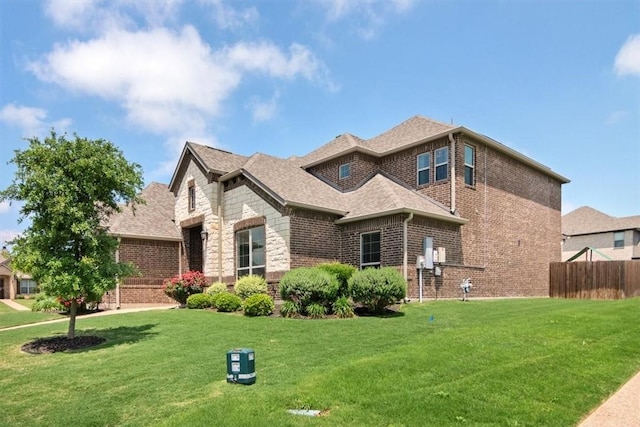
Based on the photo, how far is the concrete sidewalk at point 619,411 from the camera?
5.24m

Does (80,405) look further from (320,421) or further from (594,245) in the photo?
(594,245)

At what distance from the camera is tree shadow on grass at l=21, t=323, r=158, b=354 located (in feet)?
34.7

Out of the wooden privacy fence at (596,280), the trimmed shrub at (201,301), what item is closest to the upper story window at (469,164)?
the wooden privacy fence at (596,280)

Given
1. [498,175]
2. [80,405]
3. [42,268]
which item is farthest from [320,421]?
[498,175]

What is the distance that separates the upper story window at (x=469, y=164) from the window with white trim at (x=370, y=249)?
4.91 m

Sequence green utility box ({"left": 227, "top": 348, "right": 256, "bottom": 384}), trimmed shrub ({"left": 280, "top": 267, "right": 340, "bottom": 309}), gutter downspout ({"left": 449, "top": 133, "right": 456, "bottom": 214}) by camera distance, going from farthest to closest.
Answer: gutter downspout ({"left": 449, "top": 133, "right": 456, "bottom": 214})
trimmed shrub ({"left": 280, "top": 267, "right": 340, "bottom": 309})
green utility box ({"left": 227, "top": 348, "right": 256, "bottom": 384})

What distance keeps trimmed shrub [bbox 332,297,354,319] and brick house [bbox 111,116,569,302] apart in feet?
10.9

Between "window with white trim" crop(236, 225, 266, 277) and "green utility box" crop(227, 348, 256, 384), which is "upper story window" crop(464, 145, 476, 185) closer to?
"window with white trim" crop(236, 225, 266, 277)

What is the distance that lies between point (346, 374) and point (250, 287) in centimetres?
1015

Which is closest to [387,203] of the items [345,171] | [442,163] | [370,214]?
[370,214]

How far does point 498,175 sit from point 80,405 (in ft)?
62.7

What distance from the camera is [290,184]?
18.9 metres

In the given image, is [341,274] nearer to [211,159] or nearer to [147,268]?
[211,159]

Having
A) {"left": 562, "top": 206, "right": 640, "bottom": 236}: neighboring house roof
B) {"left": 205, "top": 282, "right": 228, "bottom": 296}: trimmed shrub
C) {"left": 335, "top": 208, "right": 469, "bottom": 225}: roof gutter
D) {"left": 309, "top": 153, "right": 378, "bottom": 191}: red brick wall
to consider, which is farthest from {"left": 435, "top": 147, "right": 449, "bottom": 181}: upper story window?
{"left": 562, "top": 206, "right": 640, "bottom": 236}: neighboring house roof
